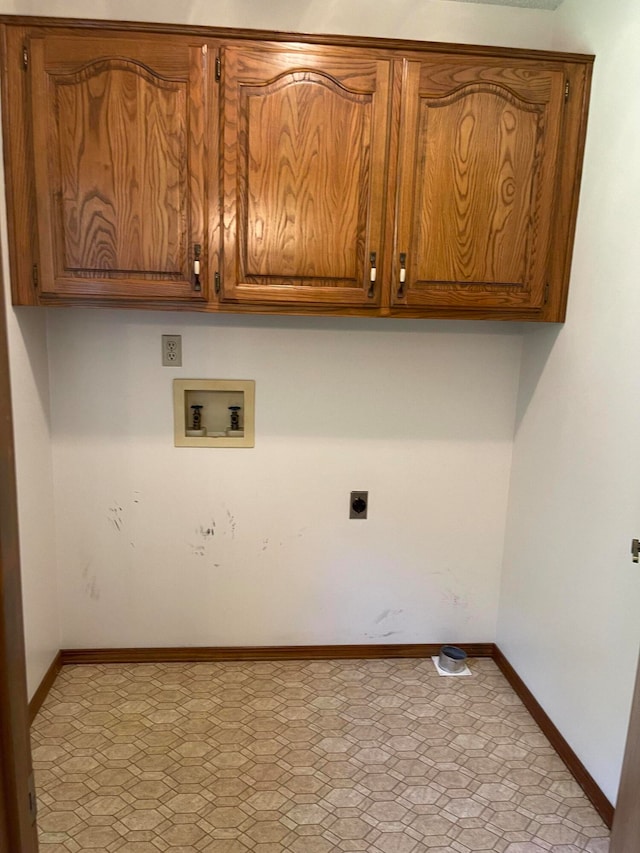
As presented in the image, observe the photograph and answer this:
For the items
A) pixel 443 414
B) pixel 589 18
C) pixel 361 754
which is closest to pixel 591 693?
pixel 361 754

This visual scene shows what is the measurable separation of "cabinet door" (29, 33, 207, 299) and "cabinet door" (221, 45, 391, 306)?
4.8 inches

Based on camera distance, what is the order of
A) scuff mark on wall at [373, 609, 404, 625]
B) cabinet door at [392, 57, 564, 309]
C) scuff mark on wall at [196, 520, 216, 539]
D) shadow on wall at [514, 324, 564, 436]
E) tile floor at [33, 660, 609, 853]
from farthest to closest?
scuff mark on wall at [373, 609, 404, 625], scuff mark on wall at [196, 520, 216, 539], shadow on wall at [514, 324, 564, 436], cabinet door at [392, 57, 564, 309], tile floor at [33, 660, 609, 853]

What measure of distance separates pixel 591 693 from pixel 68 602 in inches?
76.7

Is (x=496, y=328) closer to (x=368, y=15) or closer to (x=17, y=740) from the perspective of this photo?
(x=368, y=15)

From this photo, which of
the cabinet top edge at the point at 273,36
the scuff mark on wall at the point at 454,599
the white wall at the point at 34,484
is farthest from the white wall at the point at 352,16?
the scuff mark on wall at the point at 454,599

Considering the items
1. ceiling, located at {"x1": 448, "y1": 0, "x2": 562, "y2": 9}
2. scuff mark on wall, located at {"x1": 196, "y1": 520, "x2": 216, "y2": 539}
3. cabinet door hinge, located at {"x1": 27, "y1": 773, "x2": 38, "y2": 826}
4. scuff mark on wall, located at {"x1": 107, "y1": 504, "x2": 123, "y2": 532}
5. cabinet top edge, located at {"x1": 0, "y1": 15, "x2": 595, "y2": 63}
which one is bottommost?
scuff mark on wall, located at {"x1": 196, "y1": 520, "x2": 216, "y2": 539}

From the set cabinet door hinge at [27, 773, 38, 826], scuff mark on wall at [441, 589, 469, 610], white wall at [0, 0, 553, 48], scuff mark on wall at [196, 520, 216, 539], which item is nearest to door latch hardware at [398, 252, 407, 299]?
white wall at [0, 0, 553, 48]

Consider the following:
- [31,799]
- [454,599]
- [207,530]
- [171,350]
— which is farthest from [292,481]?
[31,799]

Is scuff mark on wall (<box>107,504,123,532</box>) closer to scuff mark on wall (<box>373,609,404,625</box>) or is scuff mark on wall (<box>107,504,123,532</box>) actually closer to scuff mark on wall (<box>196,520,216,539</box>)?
scuff mark on wall (<box>196,520,216,539</box>)

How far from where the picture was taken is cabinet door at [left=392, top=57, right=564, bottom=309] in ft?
6.25

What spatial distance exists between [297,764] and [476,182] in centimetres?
200

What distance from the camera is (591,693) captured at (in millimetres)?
1856

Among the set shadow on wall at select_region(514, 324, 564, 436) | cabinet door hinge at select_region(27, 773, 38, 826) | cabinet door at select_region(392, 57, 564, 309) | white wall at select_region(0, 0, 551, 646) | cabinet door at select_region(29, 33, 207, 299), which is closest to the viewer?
cabinet door hinge at select_region(27, 773, 38, 826)

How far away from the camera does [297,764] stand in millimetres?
1951
